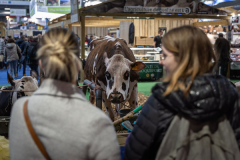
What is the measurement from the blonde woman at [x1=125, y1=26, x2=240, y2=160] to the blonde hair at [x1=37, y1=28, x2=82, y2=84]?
410mm

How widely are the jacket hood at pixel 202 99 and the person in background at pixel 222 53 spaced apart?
9.87m

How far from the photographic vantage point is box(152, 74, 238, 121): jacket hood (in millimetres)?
1321

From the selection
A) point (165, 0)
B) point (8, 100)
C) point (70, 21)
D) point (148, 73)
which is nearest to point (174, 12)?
point (165, 0)

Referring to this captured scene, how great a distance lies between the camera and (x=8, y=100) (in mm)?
3971

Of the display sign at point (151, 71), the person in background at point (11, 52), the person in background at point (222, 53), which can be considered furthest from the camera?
the person in background at point (11, 52)

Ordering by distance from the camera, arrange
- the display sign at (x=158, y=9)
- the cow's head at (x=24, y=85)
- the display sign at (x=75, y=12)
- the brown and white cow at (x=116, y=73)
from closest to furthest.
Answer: the cow's head at (x=24, y=85) → the brown and white cow at (x=116, y=73) → the display sign at (x=75, y=12) → the display sign at (x=158, y=9)

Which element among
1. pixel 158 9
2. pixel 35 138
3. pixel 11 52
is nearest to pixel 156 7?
pixel 158 9

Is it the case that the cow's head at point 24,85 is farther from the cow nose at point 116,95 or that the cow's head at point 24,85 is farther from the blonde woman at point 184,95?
the blonde woman at point 184,95

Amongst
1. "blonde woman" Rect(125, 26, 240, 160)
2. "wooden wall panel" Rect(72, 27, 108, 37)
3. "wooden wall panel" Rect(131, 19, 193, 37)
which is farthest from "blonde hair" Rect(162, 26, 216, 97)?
"wooden wall panel" Rect(72, 27, 108, 37)

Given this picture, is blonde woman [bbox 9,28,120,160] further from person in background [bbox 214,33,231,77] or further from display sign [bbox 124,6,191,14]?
person in background [bbox 214,33,231,77]

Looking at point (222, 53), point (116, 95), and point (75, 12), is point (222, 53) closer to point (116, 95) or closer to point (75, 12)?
point (75, 12)

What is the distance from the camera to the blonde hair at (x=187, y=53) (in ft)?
4.59

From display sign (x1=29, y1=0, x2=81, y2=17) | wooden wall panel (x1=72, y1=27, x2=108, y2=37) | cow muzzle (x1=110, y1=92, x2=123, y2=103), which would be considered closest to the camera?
cow muzzle (x1=110, y1=92, x2=123, y2=103)

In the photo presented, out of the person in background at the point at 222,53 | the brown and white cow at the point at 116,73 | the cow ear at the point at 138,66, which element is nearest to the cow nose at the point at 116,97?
the brown and white cow at the point at 116,73
